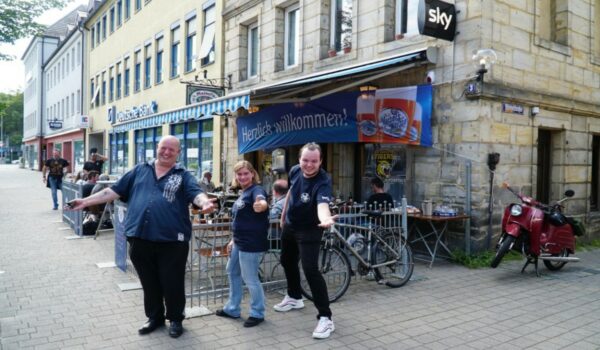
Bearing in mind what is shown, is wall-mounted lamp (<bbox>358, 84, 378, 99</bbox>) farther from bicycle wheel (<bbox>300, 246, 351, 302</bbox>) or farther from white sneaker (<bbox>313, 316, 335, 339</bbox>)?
white sneaker (<bbox>313, 316, 335, 339</bbox>)

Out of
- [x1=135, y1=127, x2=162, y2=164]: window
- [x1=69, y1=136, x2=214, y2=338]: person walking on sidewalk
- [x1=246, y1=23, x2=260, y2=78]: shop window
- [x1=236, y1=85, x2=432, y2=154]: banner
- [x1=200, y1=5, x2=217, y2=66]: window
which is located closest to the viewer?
[x1=69, y1=136, x2=214, y2=338]: person walking on sidewalk

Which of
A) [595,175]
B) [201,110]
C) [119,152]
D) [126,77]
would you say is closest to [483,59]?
[201,110]

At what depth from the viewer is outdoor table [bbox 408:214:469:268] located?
7.56 metres

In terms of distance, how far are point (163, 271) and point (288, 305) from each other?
143 centimetres

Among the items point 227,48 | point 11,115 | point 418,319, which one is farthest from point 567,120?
point 11,115

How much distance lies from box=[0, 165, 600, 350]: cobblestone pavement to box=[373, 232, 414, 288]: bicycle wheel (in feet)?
0.47

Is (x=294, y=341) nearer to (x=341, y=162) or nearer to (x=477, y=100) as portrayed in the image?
(x=477, y=100)

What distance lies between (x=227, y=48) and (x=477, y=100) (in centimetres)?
923

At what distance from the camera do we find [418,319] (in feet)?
16.6

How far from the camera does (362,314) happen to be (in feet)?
17.0

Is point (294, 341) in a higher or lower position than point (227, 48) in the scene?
lower

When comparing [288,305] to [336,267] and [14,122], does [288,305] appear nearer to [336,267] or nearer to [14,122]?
[336,267]

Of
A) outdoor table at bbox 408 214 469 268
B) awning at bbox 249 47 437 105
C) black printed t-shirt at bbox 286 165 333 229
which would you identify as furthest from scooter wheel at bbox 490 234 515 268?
black printed t-shirt at bbox 286 165 333 229

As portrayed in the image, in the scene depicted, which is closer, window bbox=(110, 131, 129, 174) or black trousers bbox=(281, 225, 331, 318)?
black trousers bbox=(281, 225, 331, 318)
